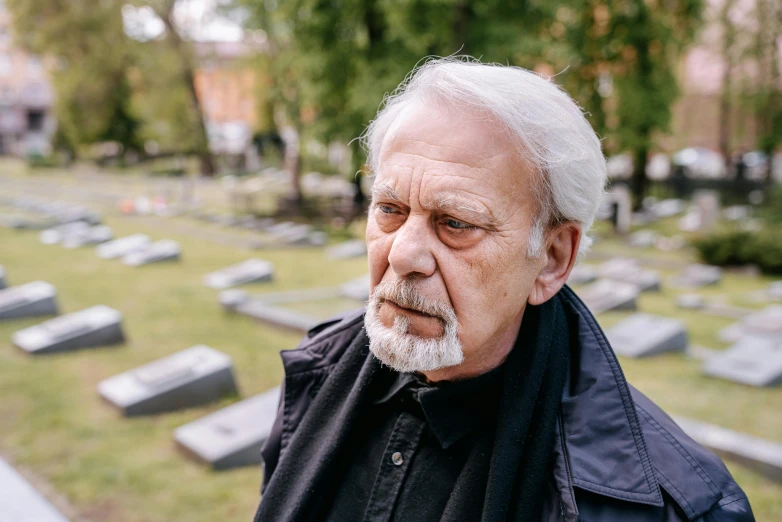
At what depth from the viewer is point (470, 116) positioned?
1.64 metres

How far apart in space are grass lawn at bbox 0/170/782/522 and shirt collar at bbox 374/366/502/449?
2.60 meters

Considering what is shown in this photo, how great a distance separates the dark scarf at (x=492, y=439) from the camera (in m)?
1.57

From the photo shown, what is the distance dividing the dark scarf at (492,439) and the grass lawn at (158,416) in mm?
2239

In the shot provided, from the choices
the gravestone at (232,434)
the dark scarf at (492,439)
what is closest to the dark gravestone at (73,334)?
the gravestone at (232,434)

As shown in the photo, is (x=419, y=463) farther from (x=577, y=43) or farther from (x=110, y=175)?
(x=110, y=175)

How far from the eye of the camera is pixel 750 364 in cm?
618

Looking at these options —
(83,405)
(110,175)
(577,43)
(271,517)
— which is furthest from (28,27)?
(271,517)

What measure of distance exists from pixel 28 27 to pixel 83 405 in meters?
34.5

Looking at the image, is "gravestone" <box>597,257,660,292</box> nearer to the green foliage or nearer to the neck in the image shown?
the green foliage

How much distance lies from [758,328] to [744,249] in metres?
6.70

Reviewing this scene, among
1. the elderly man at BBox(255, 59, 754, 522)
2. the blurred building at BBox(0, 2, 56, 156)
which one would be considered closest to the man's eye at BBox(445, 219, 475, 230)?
the elderly man at BBox(255, 59, 754, 522)

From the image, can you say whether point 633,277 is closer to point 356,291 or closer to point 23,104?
point 356,291

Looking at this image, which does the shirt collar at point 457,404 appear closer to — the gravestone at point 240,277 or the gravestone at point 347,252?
the gravestone at point 240,277

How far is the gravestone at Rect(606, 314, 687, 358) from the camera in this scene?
6707mm
